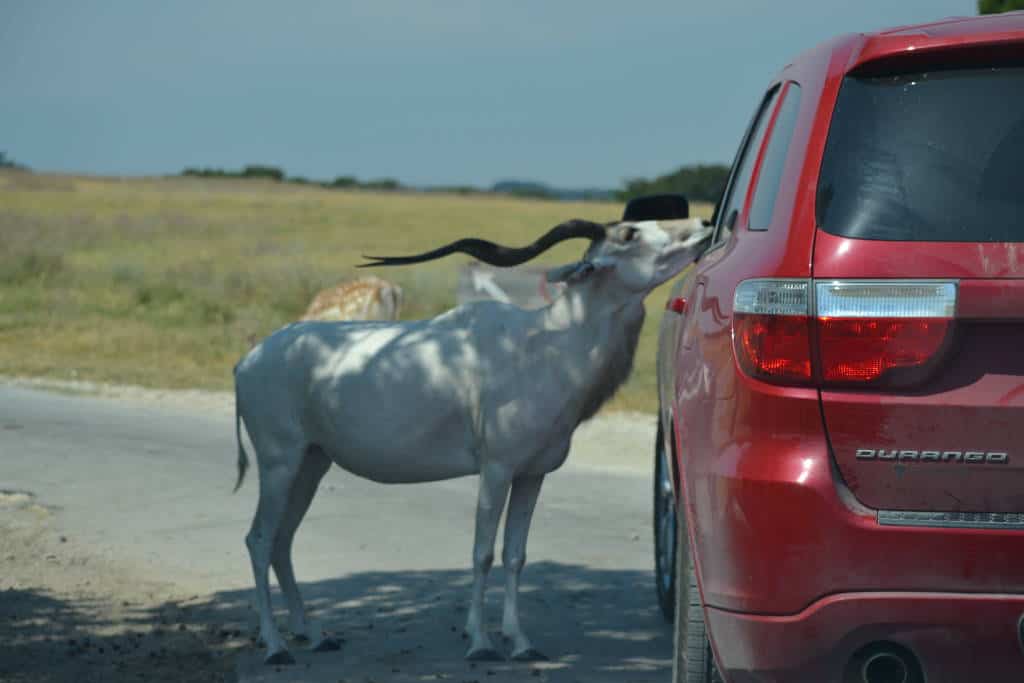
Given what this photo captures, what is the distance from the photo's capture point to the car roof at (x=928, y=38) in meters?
3.54

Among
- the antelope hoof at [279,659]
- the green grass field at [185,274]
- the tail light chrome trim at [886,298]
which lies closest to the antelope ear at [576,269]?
the antelope hoof at [279,659]

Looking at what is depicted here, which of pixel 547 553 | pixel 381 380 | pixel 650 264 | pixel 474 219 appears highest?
pixel 650 264

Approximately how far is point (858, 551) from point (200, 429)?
11194 mm

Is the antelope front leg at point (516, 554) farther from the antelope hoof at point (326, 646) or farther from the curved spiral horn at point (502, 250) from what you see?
the curved spiral horn at point (502, 250)

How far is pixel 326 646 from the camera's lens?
22.9 ft

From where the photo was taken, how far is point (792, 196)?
356cm

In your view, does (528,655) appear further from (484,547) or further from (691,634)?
(691,634)

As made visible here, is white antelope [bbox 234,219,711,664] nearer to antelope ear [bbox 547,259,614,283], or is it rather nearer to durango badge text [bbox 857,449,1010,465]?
antelope ear [bbox 547,259,614,283]

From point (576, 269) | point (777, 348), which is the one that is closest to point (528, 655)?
point (576, 269)

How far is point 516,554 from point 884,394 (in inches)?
154

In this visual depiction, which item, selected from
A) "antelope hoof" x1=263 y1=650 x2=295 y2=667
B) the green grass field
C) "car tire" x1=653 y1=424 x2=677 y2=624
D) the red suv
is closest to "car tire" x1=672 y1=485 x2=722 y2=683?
the red suv

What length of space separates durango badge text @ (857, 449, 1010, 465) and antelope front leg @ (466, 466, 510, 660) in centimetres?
364

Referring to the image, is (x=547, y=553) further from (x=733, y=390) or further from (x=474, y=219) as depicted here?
(x=474, y=219)

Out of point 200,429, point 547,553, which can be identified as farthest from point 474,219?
point 547,553
